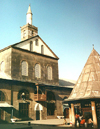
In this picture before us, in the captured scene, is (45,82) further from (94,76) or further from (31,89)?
(94,76)

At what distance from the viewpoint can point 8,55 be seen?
2909 centimetres

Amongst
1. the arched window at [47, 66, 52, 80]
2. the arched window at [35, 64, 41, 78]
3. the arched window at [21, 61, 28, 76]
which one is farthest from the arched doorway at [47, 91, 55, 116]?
the arched window at [21, 61, 28, 76]

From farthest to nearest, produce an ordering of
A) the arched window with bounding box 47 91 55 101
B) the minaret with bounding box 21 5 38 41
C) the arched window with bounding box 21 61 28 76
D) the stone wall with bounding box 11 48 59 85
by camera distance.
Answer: the minaret with bounding box 21 5 38 41, the arched window with bounding box 47 91 55 101, the arched window with bounding box 21 61 28 76, the stone wall with bounding box 11 48 59 85

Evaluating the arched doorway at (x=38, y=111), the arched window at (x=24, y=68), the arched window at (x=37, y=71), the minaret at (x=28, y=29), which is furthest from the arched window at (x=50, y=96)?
the minaret at (x=28, y=29)

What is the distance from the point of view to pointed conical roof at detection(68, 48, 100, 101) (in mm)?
15283

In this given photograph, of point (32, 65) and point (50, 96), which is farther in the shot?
point (50, 96)

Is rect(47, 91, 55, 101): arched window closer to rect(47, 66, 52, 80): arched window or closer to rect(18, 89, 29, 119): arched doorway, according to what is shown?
rect(47, 66, 52, 80): arched window

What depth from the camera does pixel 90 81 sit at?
636 inches

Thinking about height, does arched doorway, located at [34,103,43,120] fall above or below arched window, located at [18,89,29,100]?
below

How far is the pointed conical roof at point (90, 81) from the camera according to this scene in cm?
1528

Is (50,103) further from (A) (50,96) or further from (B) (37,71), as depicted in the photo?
(B) (37,71)

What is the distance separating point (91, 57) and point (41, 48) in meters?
17.7

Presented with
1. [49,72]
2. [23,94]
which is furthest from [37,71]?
[23,94]

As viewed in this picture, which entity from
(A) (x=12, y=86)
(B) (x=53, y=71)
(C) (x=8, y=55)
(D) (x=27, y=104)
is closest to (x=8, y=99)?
(A) (x=12, y=86)
